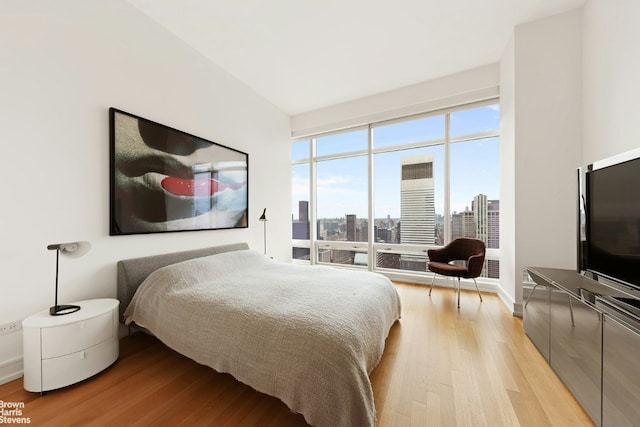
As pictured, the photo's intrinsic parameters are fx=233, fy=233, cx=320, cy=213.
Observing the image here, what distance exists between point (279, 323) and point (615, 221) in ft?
7.31

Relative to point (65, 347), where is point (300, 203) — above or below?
above

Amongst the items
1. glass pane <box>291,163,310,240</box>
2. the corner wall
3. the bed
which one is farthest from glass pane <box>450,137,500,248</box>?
glass pane <box>291,163,310,240</box>

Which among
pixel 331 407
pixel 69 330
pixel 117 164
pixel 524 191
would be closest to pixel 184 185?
pixel 117 164

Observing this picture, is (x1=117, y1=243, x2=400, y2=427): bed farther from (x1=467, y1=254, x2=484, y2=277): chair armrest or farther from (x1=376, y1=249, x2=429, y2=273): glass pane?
(x1=376, y1=249, x2=429, y2=273): glass pane

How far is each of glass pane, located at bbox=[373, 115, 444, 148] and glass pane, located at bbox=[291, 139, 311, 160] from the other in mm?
1437

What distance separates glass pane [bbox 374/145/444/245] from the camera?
12.7 feet

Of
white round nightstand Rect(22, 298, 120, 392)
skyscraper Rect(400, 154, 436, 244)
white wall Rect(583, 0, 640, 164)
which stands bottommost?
white round nightstand Rect(22, 298, 120, 392)

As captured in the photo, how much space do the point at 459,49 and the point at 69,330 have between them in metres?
4.63

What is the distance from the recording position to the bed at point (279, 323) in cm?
117

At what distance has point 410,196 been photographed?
406 centimetres

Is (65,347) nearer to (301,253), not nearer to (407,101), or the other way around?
(301,253)

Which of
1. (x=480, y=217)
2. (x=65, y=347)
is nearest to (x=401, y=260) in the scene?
(x=480, y=217)

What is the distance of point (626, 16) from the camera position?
183 centimetres

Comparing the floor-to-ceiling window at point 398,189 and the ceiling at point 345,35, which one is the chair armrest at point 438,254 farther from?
the ceiling at point 345,35
